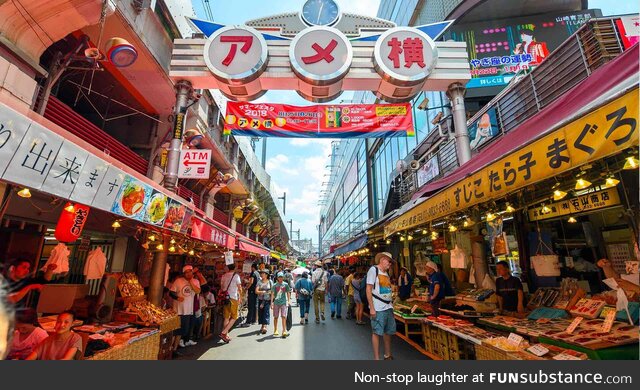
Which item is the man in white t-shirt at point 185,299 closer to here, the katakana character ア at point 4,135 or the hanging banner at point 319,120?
the hanging banner at point 319,120

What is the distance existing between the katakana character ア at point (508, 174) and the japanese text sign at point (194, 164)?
6.95 metres

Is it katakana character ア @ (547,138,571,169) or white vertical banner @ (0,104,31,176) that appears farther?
katakana character ア @ (547,138,571,169)

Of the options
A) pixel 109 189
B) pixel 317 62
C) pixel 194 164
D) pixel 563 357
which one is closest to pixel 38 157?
pixel 109 189

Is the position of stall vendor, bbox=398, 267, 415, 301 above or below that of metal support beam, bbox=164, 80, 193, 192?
below

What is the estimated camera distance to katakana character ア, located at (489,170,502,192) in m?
3.91

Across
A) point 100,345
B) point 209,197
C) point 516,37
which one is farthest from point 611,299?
point 209,197

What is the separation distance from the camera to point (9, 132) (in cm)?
241

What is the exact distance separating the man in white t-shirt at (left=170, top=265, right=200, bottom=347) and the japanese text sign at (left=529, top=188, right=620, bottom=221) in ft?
30.7

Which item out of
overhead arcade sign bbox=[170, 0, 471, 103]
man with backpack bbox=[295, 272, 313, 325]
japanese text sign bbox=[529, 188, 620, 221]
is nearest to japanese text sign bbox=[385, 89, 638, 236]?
japanese text sign bbox=[529, 188, 620, 221]

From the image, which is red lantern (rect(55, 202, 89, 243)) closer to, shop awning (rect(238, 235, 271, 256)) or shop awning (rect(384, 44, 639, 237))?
shop awning (rect(384, 44, 639, 237))

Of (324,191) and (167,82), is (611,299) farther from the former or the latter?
(324,191)

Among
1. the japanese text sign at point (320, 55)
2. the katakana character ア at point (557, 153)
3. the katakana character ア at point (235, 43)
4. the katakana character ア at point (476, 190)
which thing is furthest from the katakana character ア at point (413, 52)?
the katakana character ア at point (557, 153)

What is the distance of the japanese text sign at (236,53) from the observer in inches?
306

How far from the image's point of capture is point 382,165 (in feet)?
79.3
